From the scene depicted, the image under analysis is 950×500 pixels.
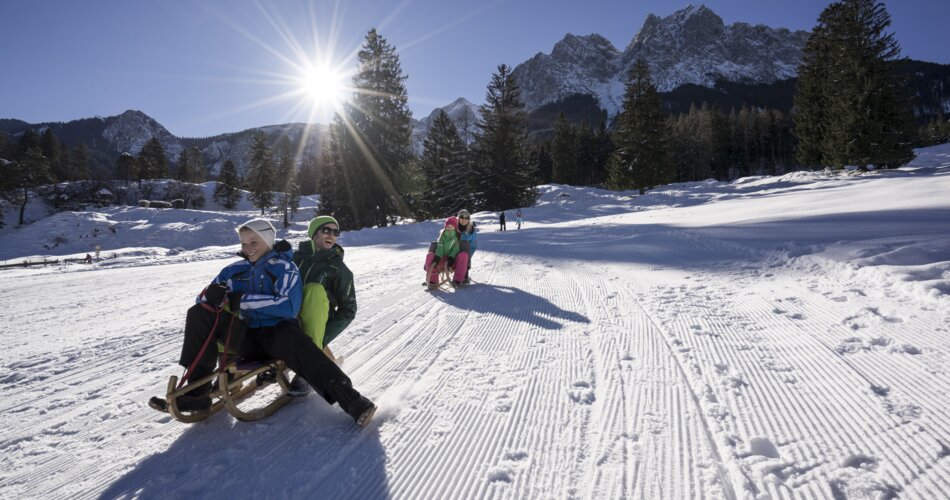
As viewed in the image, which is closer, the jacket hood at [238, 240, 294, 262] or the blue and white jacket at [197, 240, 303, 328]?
the blue and white jacket at [197, 240, 303, 328]

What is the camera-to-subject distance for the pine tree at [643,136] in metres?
32.2

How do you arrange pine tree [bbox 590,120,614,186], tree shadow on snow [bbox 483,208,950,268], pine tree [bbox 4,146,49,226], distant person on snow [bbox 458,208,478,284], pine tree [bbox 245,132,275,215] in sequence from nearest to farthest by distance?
1. tree shadow on snow [bbox 483,208,950,268]
2. distant person on snow [bbox 458,208,478,284]
3. pine tree [bbox 4,146,49,226]
4. pine tree [bbox 245,132,275,215]
5. pine tree [bbox 590,120,614,186]

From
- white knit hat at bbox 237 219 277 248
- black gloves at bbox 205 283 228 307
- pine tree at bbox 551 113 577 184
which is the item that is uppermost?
pine tree at bbox 551 113 577 184

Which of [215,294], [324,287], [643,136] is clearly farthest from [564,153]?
[215,294]

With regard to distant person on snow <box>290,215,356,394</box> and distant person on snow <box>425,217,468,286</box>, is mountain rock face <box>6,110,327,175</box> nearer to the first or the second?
distant person on snow <box>425,217,468,286</box>

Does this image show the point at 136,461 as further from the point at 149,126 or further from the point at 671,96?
the point at 149,126

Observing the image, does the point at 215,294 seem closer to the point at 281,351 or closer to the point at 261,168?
the point at 281,351

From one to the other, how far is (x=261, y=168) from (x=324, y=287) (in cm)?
5291

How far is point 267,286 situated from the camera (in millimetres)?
2727

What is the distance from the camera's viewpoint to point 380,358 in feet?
12.1

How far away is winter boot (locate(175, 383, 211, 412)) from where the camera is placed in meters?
2.48

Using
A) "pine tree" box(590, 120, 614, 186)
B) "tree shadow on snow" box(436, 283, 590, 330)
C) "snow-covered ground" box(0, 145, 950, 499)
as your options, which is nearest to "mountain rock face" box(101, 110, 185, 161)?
"pine tree" box(590, 120, 614, 186)

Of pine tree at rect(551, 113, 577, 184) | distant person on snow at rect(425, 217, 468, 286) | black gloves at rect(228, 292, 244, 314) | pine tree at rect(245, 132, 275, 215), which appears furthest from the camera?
pine tree at rect(551, 113, 577, 184)

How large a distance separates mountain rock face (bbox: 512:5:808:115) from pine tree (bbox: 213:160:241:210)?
121m
